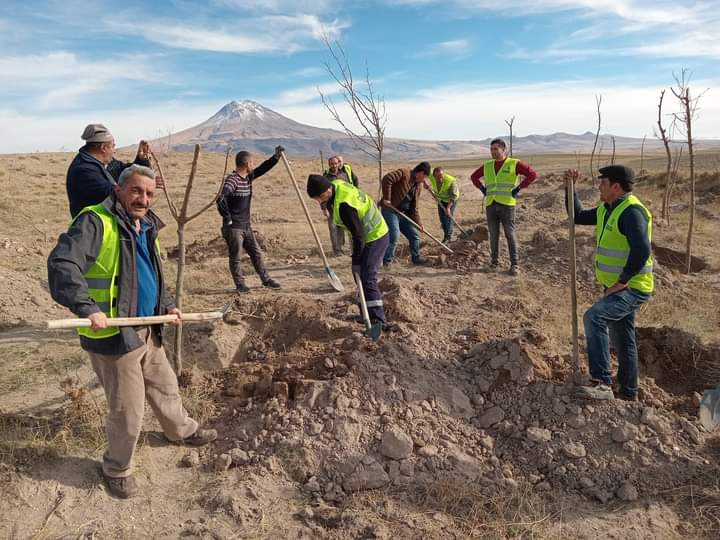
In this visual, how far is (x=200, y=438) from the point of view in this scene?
11.3ft

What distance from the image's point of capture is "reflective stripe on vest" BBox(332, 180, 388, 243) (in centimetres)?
439

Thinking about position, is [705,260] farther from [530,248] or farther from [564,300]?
[564,300]

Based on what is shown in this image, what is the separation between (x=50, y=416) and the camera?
12.0 ft

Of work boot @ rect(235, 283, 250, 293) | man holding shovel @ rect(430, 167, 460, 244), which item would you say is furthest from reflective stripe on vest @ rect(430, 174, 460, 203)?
work boot @ rect(235, 283, 250, 293)

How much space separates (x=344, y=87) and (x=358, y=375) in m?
5.43

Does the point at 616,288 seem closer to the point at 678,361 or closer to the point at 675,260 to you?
the point at 678,361

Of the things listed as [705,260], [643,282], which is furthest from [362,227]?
[705,260]

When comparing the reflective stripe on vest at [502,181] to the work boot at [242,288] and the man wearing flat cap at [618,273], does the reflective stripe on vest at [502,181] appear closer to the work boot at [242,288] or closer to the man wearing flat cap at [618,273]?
the man wearing flat cap at [618,273]

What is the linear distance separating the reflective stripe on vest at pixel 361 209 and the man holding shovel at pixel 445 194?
440 centimetres

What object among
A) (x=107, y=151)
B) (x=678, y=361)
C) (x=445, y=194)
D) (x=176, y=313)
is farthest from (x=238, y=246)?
(x=678, y=361)

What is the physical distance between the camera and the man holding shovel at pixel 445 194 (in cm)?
895

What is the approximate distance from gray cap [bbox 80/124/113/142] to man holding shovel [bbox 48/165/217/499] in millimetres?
1123

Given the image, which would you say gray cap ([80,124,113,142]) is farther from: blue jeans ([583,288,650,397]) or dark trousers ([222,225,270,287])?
blue jeans ([583,288,650,397])

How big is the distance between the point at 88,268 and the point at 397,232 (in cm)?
534
